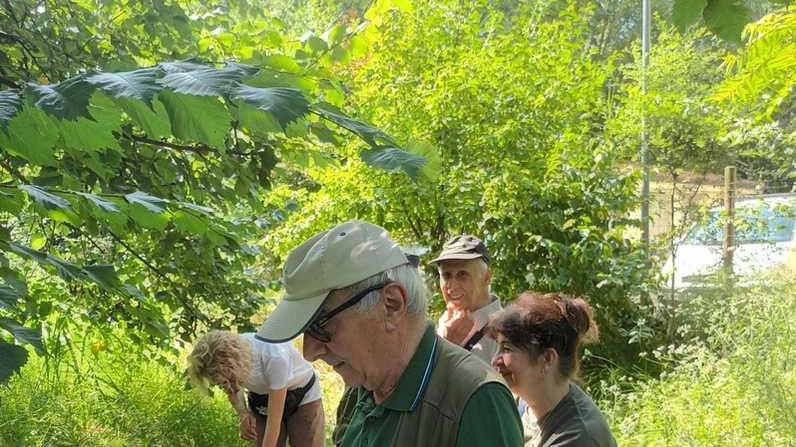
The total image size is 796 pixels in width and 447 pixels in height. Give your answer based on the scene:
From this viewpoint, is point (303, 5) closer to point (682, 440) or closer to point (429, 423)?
point (682, 440)

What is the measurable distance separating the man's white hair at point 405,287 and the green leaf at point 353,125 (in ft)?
0.85

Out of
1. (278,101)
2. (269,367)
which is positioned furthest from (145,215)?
(269,367)

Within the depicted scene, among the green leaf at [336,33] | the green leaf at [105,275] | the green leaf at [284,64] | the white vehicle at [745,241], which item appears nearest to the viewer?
the green leaf at [284,64]

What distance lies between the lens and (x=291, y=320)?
5.59ft

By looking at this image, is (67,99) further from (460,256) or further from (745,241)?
(745,241)

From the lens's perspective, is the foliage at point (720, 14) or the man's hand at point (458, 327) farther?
the man's hand at point (458, 327)

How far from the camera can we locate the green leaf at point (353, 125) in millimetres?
1541

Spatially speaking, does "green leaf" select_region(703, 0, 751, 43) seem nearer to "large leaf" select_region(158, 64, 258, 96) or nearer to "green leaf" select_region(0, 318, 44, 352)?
"large leaf" select_region(158, 64, 258, 96)

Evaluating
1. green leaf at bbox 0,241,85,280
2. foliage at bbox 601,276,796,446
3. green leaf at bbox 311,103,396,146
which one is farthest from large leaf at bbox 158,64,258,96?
foliage at bbox 601,276,796,446

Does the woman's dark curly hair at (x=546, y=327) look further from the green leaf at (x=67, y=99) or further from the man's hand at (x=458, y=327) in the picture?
the green leaf at (x=67, y=99)

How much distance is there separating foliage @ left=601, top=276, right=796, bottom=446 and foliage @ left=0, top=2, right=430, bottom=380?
263 cm

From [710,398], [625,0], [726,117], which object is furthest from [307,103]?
[625,0]

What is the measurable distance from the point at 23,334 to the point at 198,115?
824 millimetres

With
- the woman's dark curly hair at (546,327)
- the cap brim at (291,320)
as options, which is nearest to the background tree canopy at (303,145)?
the cap brim at (291,320)
